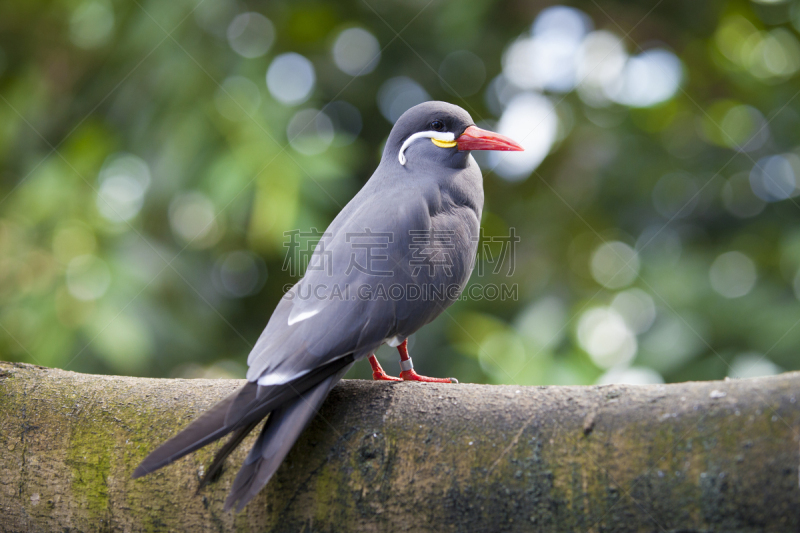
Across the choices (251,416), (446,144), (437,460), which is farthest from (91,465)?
(446,144)

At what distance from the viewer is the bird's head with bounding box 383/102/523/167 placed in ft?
7.68

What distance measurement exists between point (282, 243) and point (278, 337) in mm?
2376

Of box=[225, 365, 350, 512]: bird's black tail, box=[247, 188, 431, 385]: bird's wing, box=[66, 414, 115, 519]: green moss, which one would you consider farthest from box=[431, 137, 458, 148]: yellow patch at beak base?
box=[66, 414, 115, 519]: green moss

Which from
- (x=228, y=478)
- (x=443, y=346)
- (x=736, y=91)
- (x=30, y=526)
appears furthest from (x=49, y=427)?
(x=736, y=91)

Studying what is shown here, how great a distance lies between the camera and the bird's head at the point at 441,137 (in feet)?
7.68

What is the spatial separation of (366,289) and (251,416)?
0.55 meters

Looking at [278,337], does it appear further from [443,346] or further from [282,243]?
[443,346]

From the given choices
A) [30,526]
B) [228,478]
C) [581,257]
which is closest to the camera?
[228,478]

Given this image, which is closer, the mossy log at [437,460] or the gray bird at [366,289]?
the mossy log at [437,460]

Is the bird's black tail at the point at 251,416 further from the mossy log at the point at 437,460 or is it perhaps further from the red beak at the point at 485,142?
the red beak at the point at 485,142

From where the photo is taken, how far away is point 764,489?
123cm

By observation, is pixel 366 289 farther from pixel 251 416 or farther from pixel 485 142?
pixel 485 142

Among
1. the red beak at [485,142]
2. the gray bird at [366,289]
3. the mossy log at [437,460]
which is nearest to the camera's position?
the mossy log at [437,460]

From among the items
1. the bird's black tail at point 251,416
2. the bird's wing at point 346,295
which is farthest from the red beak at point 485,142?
the bird's black tail at point 251,416
